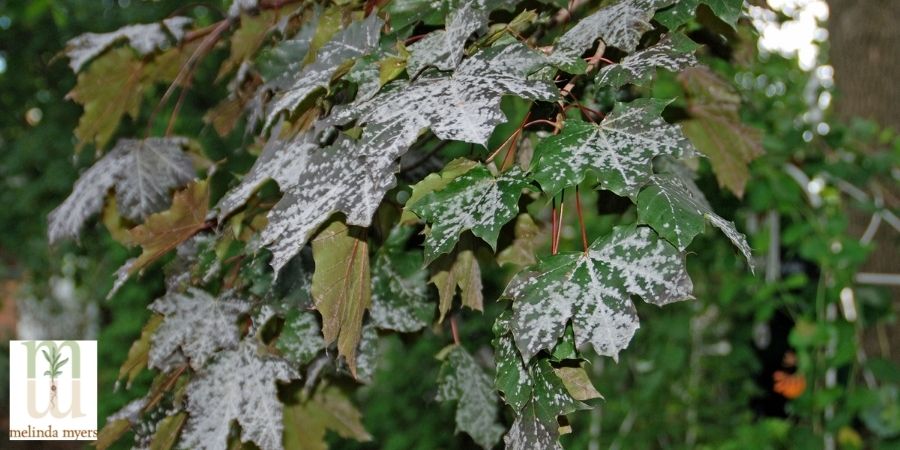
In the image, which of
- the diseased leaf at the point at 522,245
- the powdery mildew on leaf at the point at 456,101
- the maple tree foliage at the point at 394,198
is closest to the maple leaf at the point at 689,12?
the maple tree foliage at the point at 394,198

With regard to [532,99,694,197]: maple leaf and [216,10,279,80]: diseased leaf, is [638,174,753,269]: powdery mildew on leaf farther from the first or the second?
[216,10,279,80]: diseased leaf

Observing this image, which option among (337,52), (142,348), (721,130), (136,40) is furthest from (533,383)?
(136,40)

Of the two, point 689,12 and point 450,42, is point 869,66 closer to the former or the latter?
point 689,12

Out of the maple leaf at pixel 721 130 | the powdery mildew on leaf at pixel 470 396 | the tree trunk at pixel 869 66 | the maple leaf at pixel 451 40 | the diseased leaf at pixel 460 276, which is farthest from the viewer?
the tree trunk at pixel 869 66

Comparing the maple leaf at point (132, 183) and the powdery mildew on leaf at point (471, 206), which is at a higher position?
the powdery mildew on leaf at point (471, 206)

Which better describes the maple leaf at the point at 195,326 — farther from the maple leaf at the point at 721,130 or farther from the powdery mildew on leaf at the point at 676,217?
the maple leaf at the point at 721,130

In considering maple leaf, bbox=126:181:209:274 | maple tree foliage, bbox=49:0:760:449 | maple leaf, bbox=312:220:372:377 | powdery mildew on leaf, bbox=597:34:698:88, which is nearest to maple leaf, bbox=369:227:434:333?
maple tree foliage, bbox=49:0:760:449
